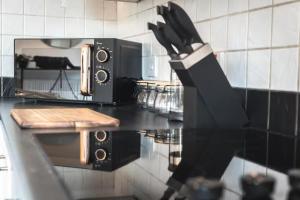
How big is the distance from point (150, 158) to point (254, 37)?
20.5 inches

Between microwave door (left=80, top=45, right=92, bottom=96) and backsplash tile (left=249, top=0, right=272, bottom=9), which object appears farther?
microwave door (left=80, top=45, right=92, bottom=96)

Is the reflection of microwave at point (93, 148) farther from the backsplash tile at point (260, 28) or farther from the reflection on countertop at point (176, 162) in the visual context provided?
the backsplash tile at point (260, 28)

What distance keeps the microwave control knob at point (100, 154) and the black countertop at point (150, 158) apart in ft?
0.05

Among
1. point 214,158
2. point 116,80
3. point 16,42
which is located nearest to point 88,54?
point 116,80

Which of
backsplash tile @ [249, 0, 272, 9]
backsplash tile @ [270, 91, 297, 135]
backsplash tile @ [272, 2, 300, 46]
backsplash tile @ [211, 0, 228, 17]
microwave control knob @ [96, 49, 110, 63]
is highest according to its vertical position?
backsplash tile @ [211, 0, 228, 17]

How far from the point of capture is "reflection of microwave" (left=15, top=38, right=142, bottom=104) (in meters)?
1.73

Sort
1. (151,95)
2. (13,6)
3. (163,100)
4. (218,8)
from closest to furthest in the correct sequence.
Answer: (218,8)
(163,100)
(151,95)
(13,6)

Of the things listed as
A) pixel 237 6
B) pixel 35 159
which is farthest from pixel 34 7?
pixel 35 159

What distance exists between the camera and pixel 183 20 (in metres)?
1.07

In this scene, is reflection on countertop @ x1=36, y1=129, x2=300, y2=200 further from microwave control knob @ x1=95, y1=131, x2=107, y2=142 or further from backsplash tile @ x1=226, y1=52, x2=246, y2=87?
backsplash tile @ x1=226, y1=52, x2=246, y2=87

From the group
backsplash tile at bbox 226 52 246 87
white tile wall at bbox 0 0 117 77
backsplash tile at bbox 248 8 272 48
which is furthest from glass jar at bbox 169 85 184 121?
white tile wall at bbox 0 0 117 77

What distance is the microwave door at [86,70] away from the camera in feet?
5.70

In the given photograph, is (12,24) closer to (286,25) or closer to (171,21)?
(171,21)

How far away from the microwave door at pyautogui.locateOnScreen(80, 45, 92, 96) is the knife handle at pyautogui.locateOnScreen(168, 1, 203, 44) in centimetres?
72
